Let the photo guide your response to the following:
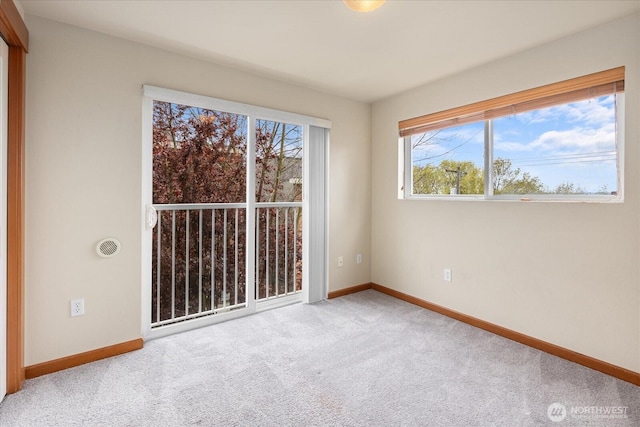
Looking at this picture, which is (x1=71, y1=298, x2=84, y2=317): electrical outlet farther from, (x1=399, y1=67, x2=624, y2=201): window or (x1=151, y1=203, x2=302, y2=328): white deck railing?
(x1=399, y1=67, x2=624, y2=201): window

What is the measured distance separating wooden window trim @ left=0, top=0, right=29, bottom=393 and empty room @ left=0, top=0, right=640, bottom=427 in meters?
0.01

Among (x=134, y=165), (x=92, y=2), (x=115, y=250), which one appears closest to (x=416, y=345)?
(x=115, y=250)

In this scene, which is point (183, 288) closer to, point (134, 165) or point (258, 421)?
point (134, 165)

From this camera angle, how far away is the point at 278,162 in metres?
3.26

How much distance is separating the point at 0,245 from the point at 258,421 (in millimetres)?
1684

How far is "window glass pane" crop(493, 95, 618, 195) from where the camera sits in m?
2.14

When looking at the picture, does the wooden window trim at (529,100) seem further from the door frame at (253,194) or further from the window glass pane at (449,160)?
the door frame at (253,194)

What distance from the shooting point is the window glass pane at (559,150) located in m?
2.14

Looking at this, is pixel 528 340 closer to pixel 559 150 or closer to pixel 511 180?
pixel 511 180

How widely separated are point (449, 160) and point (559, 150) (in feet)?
3.05

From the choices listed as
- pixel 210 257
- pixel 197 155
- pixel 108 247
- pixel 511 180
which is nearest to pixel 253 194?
pixel 197 155

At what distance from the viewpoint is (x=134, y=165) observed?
2.31 m

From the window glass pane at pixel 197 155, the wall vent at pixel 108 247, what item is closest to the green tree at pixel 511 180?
the window glass pane at pixel 197 155

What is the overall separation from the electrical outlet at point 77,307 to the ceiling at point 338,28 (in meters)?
1.82
